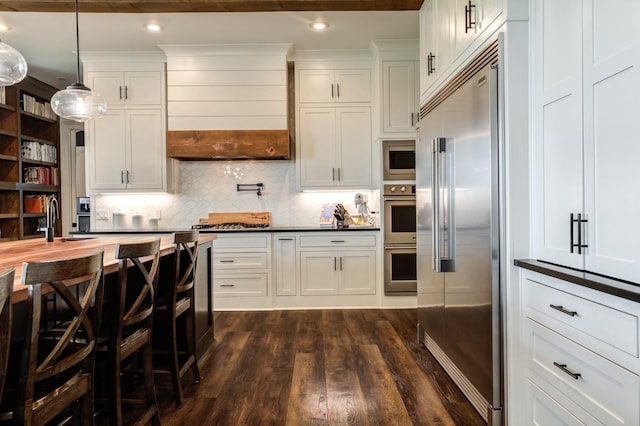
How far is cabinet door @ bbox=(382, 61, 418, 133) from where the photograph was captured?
429cm

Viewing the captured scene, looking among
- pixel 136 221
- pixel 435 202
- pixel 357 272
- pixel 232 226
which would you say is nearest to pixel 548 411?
pixel 435 202

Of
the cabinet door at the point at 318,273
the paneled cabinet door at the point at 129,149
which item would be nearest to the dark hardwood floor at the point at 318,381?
the cabinet door at the point at 318,273

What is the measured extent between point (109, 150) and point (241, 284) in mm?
2170

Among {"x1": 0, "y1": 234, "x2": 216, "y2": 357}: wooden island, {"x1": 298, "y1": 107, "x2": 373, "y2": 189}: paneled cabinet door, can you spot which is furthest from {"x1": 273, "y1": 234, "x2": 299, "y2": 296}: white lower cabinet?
{"x1": 0, "y1": 234, "x2": 216, "y2": 357}: wooden island

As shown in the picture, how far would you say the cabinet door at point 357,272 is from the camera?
4.34m

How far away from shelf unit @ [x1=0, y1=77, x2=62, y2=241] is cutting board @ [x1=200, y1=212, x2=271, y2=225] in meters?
2.43

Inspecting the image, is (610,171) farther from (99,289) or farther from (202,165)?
(202,165)

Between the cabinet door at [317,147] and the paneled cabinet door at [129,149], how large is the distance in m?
1.60

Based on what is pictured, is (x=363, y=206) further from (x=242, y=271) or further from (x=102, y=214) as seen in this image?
(x=102, y=214)

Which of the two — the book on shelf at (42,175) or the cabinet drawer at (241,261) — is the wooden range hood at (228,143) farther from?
the book on shelf at (42,175)

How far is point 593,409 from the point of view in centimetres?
136

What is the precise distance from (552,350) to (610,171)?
741 mm

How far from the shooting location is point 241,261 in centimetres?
430

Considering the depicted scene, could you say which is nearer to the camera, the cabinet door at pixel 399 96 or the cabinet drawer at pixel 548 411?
the cabinet drawer at pixel 548 411
